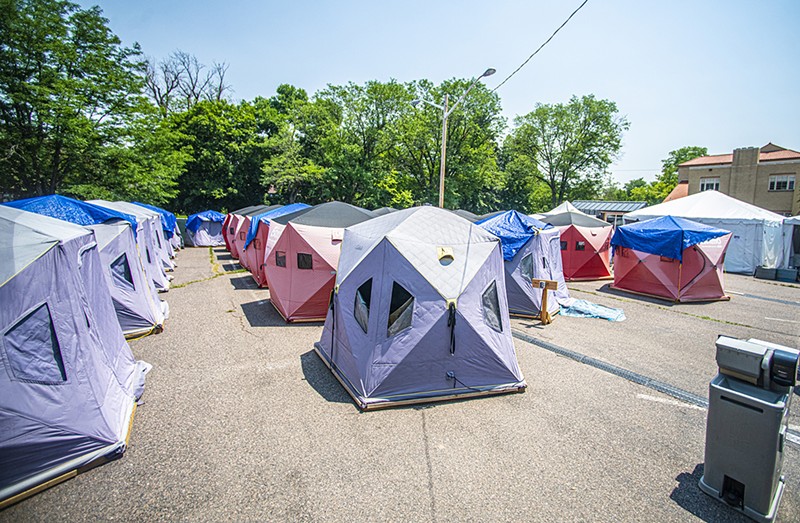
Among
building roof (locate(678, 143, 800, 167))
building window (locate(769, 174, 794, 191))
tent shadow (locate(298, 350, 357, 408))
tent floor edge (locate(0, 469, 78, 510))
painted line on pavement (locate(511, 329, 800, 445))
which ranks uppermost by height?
building roof (locate(678, 143, 800, 167))

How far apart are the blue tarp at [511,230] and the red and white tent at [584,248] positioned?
561cm

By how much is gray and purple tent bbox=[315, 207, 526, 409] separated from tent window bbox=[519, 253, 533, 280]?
157 inches

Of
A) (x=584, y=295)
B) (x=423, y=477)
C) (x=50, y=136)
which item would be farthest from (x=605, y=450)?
(x=50, y=136)

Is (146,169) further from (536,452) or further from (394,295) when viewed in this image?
(536,452)

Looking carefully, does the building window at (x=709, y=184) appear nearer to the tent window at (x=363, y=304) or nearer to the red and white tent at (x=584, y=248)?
the red and white tent at (x=584, y=248)

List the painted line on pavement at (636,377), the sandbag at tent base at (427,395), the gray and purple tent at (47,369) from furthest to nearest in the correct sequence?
the painted line on pavement at (636,377)
the sandbag at tent base at (427,395)
the gray and purple tent at (47,369)

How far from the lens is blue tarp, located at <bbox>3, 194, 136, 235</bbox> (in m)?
7.47

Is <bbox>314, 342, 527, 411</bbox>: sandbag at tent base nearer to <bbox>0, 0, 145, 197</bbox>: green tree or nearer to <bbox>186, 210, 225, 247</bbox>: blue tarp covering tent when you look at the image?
<bbox>0, 0, 145, 197</bbox>: green tree

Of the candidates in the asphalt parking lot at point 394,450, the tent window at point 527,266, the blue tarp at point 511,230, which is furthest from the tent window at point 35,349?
the tent window at point 527,266

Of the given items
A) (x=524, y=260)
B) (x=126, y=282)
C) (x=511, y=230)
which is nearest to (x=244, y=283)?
(x=126, y=282)

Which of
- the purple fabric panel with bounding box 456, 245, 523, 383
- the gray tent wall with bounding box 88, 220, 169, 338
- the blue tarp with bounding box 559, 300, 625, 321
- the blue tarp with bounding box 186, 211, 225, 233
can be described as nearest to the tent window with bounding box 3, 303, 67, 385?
the gray tent wall with bounding box 88, 220, 169, 338

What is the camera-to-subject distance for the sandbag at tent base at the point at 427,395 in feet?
16.0

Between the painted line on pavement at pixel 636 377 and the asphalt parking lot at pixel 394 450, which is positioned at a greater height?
the painted line on pavement at pixel 636 377

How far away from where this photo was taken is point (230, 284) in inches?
520
